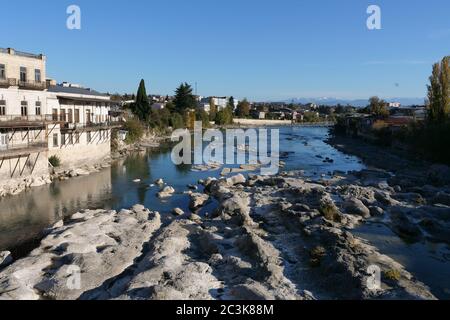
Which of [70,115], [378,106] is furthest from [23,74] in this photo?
[378,106]

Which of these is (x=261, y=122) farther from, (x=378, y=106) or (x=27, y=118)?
(x=27, y=118)

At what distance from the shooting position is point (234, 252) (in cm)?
1463

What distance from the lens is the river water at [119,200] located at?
1542 cm


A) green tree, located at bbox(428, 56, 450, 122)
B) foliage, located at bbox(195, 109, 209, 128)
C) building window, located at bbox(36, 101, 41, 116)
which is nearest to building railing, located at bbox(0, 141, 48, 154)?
building window, located at bbox(36, 101, 41, 116)

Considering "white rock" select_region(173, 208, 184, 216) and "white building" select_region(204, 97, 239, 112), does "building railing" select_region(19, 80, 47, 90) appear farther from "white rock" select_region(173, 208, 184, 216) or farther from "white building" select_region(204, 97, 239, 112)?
"white building" select_region(204, 97, 239, 112)

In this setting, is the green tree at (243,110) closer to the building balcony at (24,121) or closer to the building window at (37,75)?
the building window at (37,75)

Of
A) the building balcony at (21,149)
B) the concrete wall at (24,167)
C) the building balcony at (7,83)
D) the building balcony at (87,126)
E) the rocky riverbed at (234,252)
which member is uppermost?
the building balcony at (7,83)

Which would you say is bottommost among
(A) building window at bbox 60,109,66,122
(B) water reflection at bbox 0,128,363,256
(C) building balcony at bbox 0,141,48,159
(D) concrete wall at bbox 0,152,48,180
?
(B) water reflection at bbox 0,128,363,256

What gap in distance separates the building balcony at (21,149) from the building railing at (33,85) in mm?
3497

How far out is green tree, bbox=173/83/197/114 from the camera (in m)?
77.1

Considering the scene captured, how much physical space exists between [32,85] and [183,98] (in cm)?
5180

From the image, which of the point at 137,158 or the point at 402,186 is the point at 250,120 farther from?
the point at 402,186

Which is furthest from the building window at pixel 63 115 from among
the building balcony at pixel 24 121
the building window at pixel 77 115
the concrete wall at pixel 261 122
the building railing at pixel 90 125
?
the concrete wall at pixel 261 122

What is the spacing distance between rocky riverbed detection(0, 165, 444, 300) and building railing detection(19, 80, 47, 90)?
1068 centimetres
